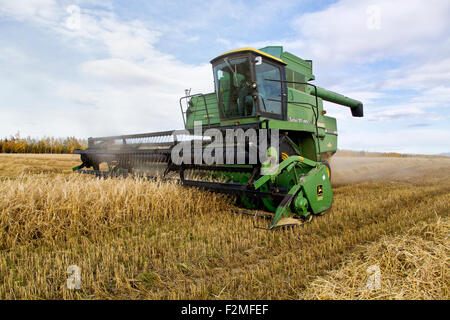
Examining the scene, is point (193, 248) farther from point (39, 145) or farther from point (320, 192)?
point (39, 145)

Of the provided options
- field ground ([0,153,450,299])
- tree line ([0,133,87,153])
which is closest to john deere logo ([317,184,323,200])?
field ground ([0,153,450,299])

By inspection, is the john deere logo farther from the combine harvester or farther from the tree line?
the tree line

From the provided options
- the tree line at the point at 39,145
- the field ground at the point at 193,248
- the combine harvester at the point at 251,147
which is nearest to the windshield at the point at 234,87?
the combine harvester at the point at 251,147

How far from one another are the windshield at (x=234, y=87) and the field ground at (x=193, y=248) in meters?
1.58

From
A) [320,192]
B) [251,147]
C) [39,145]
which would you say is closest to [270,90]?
[251,147]

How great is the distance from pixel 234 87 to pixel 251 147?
1.68 metres

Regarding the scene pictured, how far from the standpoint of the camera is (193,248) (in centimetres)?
272

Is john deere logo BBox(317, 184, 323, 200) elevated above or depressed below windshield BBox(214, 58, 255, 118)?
below

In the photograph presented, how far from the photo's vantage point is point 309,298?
1788mm

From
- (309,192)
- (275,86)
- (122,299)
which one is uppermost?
(275,86)

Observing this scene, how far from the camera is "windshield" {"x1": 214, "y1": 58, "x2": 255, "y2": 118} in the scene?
480 centimetres
